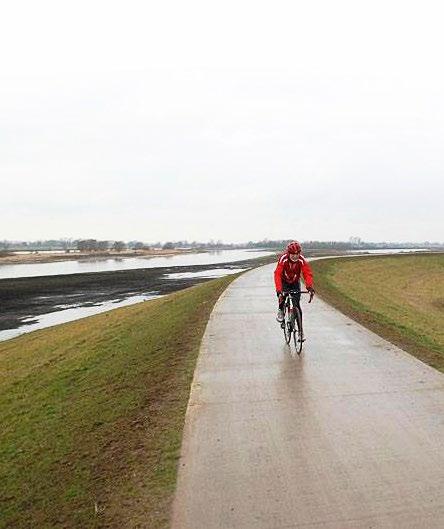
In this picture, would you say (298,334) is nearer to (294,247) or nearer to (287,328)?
(287,328)

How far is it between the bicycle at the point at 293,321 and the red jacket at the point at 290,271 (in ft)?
0.84

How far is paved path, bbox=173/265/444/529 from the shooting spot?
3.71m

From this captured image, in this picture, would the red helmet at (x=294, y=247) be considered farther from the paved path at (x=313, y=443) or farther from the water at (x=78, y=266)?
the water at (x=78, y=266)

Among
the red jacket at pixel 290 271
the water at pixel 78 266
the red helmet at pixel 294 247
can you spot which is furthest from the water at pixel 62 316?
the water at pixel 78 266

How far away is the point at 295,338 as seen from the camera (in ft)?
29.3

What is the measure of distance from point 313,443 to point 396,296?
24289 mm

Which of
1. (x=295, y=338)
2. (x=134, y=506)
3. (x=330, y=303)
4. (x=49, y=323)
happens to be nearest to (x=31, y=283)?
(x=49, y=323)

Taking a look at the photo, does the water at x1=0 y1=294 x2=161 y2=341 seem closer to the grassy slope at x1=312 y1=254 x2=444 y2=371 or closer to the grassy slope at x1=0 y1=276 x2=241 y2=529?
the grassy slope at x1=0 y1=276 x2=241 y2=529

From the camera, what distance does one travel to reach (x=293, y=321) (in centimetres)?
903

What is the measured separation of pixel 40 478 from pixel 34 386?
543cm

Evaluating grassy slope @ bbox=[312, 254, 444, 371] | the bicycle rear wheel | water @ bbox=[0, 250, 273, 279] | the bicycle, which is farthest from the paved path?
water @ bbox=[0, 250, 273, 279]

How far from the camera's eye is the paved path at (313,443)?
3.71 meters

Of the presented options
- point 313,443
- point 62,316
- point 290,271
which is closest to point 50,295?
point 62,316

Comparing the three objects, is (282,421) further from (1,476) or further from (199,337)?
(199,337)
